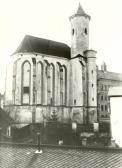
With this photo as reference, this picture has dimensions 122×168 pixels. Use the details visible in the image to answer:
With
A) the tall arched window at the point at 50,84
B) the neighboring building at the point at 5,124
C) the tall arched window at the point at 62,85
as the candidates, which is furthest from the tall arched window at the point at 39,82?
the neighboring building at the point at 5,124

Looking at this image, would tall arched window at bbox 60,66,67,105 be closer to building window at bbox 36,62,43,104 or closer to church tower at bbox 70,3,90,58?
church tower at bbox 70,3,90,58

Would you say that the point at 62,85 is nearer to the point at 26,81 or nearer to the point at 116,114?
the point at 26,81

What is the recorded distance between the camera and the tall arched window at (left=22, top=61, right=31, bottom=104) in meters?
40.4

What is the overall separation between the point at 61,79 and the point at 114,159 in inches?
1364

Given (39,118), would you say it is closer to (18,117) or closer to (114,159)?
(18,117)

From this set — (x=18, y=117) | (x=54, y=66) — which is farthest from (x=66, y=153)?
(x=54, y=66)

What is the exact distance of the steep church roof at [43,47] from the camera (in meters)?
41.6

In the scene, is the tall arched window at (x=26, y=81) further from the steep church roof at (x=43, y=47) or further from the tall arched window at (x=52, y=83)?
the tall arched window at (x=52, y=83)

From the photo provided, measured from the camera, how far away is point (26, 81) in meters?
40.9

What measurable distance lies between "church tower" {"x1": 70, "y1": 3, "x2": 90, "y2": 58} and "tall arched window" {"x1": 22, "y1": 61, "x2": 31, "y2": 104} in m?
7.65

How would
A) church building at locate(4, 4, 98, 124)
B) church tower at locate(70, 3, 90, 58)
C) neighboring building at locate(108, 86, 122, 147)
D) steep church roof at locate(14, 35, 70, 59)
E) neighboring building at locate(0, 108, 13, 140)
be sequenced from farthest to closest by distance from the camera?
1. church tower at locate(70, 3, 90, 58)
2. steep church roof at locate(14, 35, 70, 59)
3. church building at locate(4, 4, 98, 124)
4. neighboring building at locate(0, 108, 13, 140)
5. neighboring building at locate(108, 86, 122, 147)

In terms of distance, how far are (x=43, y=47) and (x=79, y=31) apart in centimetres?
548

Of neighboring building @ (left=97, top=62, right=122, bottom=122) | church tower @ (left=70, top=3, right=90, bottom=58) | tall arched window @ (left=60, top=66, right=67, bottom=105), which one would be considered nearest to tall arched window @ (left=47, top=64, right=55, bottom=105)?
tall arched window @ (left=60, top=66, right=67, bottom=105)

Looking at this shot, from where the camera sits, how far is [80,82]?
44062mm
